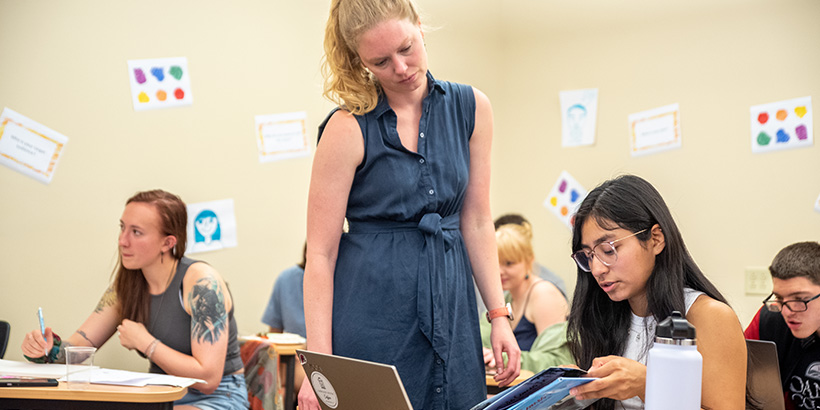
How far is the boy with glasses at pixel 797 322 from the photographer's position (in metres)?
2.04

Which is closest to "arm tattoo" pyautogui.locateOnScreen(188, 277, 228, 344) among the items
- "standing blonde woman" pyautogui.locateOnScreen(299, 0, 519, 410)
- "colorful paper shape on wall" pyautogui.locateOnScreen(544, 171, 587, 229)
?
"standing blonde woman" pyautogui.locateOnScreen(299, 0, 519, 410)

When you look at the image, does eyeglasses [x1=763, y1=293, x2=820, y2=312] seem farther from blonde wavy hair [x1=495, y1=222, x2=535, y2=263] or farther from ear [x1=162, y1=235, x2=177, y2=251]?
ear [x1=162, y1=235, x2=177, y2=251]

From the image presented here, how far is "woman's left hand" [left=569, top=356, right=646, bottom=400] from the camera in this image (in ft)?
3.82

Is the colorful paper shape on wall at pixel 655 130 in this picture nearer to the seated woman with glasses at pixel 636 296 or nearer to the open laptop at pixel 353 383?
the seated woman with glasses at pixel 636 296

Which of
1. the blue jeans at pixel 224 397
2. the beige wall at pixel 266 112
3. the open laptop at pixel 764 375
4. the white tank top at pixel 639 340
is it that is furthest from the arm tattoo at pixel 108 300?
the open laptop at pixel 764 375

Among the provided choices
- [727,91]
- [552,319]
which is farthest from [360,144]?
[727,91]

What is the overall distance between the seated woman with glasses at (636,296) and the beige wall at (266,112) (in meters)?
2.21

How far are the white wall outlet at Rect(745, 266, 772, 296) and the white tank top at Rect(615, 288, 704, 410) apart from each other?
2199mm

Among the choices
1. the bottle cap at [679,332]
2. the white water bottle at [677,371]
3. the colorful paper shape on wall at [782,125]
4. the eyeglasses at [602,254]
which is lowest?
the white water bottle at [677,371]

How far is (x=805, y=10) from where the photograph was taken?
334 cm

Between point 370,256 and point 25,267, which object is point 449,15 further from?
point 370,256

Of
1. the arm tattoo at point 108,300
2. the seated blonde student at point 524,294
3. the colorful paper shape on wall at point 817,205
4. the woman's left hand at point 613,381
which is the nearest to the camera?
the woman's left hand at point 613,381

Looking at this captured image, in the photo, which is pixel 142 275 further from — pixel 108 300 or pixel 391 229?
pixel 391 229

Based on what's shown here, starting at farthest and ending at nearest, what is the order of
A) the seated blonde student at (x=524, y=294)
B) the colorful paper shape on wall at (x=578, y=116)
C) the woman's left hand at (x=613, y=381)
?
the colorful paper shape on wall at (x=578, y=116)
the seated blonde student at (x=524, y=294)
the woman's left hand at (x=613, y=381)
